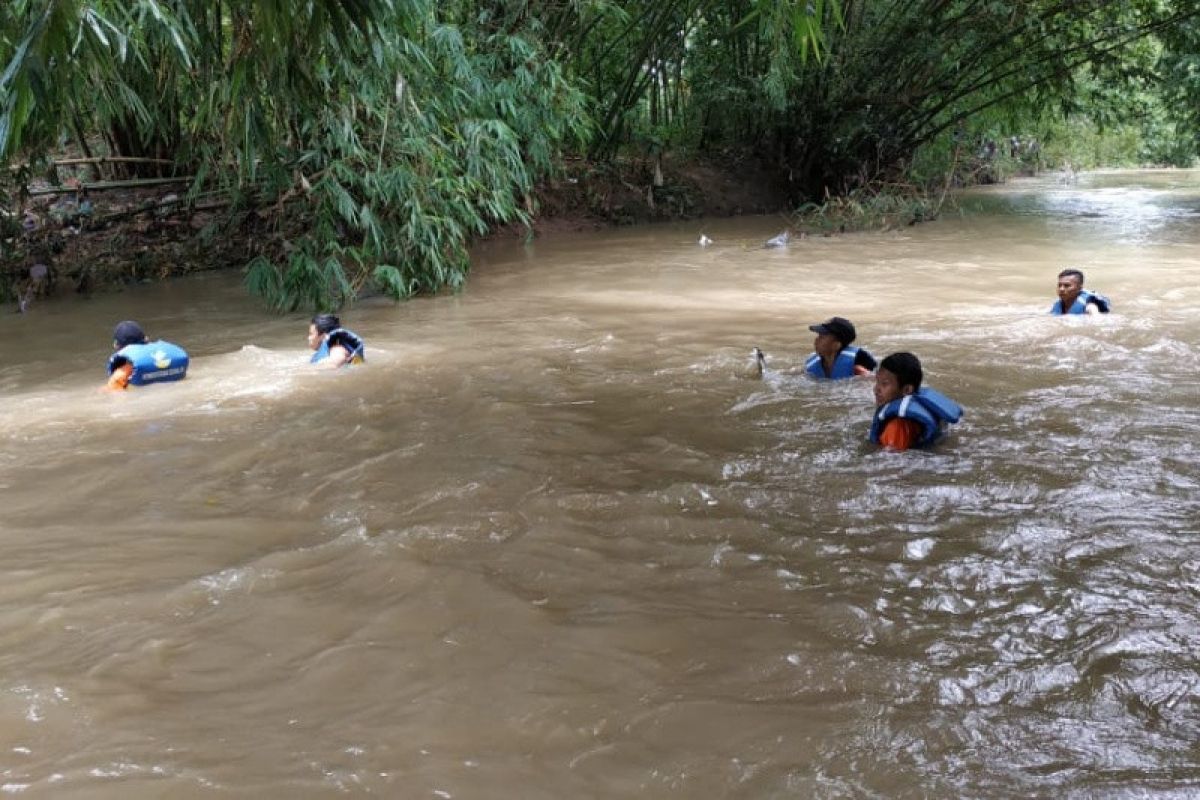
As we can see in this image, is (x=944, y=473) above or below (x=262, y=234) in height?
below

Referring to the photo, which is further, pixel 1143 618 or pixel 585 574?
pixel 585 574

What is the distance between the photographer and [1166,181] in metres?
29.0

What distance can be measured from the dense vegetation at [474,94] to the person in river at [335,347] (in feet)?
4.55

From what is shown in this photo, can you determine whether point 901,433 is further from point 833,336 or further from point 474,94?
point 474,94

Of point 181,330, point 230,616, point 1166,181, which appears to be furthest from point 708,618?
point 1166,181

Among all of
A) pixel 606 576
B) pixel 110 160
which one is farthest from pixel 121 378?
pixel 110 160

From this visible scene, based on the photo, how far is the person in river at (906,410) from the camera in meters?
5.04

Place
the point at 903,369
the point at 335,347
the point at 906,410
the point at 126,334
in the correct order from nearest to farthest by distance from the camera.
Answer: the point at 906,410 → the point at 903,369 → the point at 126,334 → the point at 335,347

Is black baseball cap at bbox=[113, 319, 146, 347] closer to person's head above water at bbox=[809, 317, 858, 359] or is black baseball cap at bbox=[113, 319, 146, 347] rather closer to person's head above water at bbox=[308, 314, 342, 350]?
person's head above water at bbox=[308, 314, 342, 350]

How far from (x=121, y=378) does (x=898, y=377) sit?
4978mm

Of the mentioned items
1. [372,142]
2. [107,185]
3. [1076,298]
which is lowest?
[1076,298]

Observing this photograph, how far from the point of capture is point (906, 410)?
5.02m

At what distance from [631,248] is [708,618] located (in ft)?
39.4

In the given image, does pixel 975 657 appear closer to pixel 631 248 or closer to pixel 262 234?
pixel 262 234
